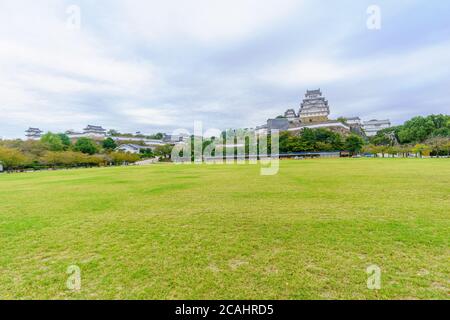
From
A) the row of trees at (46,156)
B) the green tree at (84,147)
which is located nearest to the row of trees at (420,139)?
the row of trees at (46,156)

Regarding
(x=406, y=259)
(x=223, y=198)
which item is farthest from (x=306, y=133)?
(x=406, y=259)

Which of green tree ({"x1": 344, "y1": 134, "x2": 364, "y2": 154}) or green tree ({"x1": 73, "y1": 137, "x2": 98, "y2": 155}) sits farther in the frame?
green tree ({"x1": 344, "y1": 134, "x2": 364, "y2": 154})

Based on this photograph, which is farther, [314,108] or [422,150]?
[314,108]

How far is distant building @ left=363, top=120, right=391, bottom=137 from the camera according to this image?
102m

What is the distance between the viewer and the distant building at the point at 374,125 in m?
102

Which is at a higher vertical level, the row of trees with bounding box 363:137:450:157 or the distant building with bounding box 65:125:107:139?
the distant building with bounding box 65:125:107:139

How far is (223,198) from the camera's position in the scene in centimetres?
849

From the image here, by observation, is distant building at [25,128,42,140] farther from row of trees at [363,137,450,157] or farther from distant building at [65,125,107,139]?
row of trees at [363,137,450,157]

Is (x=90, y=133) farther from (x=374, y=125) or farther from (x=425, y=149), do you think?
(x=374, y=125)

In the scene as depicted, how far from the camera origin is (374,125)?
104125 millimetres

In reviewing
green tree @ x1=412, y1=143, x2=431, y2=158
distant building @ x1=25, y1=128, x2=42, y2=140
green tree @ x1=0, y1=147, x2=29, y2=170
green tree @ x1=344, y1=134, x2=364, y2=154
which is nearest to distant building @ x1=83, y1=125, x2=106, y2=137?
distant building @ x1=25, y1=128, x2=42, y2=140

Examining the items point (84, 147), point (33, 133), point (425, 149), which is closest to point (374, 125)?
point (425, 149)
